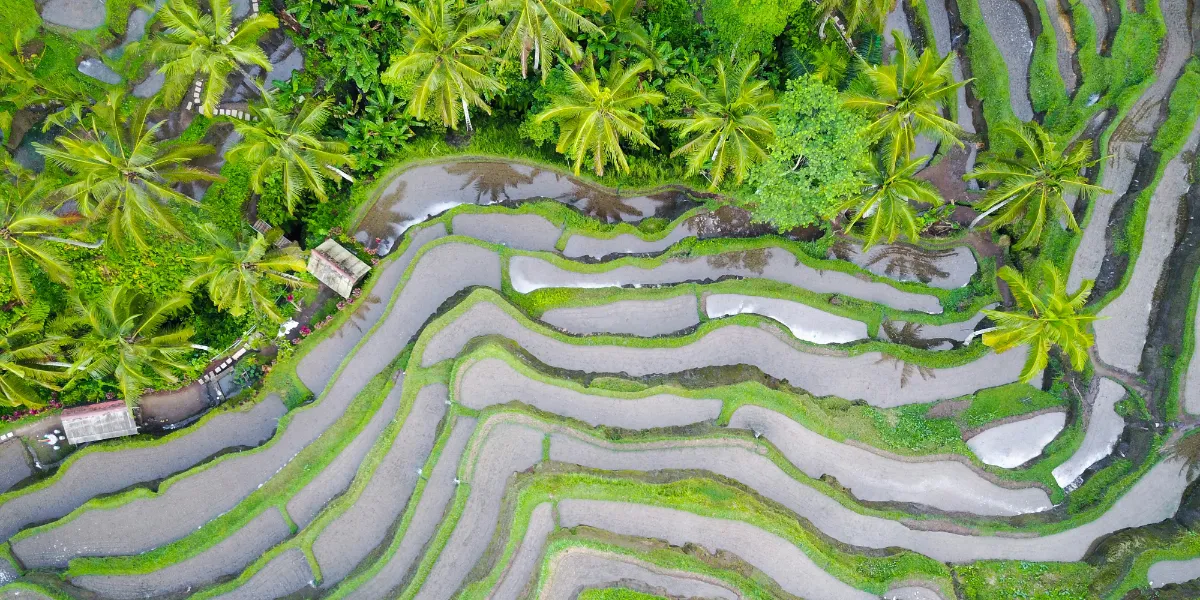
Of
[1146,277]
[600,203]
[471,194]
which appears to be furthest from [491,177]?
[1146,277]

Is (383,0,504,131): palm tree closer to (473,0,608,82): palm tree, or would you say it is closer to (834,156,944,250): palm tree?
(473,0,608,82): palm tree

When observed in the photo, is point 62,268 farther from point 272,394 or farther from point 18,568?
point 18,568

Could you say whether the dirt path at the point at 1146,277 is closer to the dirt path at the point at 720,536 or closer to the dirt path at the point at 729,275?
the dirt path at the point at 729,275

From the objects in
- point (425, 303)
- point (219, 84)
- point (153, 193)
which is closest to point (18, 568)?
point (153, 193)

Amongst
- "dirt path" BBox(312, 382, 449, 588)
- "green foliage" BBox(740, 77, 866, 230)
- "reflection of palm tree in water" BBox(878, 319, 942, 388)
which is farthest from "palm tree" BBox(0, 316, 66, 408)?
"reflection of palm tree in water" BBox(878, 319, 942, 388)

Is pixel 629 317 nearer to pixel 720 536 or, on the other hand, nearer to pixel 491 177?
pixel 491 177

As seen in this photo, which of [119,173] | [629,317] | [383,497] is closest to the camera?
[119,173]

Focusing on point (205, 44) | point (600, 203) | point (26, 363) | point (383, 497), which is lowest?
point (26, 363)
